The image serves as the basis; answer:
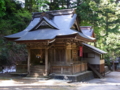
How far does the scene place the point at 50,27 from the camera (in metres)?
15.8

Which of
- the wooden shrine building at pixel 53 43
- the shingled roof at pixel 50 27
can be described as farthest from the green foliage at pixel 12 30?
the wooden shrine building at pixel 53 43

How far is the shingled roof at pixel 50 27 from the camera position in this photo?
45.6 ft

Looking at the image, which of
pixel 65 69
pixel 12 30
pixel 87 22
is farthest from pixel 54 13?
pixel 87 22

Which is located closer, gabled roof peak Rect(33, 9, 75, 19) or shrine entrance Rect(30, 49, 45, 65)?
shrine entrance Rect(30, 49, 45, 65)

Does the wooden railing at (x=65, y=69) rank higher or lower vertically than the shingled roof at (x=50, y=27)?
lower

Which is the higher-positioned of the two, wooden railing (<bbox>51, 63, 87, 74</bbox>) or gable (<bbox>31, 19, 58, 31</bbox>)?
gable (<bbox>31, 19, 58, 31</bbox>)

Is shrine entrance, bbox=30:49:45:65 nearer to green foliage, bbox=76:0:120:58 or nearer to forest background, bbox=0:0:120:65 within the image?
forest background, bbox=0:0:120:65

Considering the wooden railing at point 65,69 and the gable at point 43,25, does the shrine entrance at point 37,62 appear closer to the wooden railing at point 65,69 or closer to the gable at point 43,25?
the wooden railing at point 65,69

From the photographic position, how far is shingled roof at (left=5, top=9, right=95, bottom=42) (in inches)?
547

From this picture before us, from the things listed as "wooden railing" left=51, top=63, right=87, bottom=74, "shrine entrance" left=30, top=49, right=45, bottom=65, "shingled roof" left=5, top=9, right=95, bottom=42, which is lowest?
"wooden railing" left=51, top=63, right=87, bottom=74

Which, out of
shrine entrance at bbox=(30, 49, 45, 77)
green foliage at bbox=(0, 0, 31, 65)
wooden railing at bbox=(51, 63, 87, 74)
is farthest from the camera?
green foliage at bbox=(0, 0, 31, 65)

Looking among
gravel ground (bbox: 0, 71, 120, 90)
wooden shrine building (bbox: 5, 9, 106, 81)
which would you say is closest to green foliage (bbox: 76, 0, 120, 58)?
wooden shrine building (bbox: 5, 9, 106, 81)

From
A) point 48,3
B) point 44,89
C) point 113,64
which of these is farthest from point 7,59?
point 113,64

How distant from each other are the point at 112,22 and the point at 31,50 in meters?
15.3
